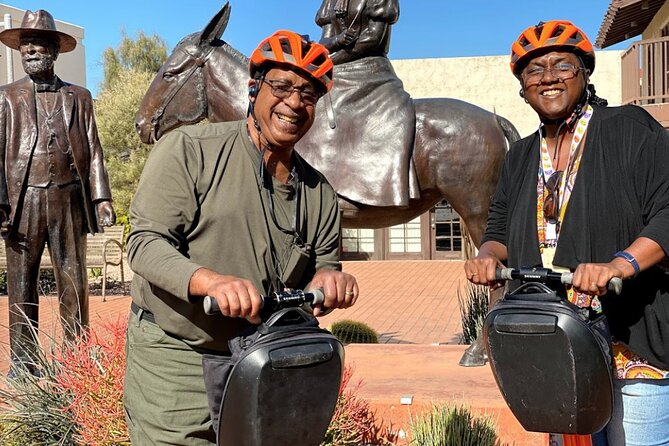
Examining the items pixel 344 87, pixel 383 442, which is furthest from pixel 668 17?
pixel 383 442

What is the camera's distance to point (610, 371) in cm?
188

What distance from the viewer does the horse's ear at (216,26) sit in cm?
538

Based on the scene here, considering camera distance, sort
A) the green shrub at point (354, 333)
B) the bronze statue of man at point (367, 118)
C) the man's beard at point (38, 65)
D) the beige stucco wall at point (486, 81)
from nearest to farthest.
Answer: the man's beard at point (38, 65), the bronze statue of man at point (367, 118), the green shrub at point (354, 333), the beige stucco wall at point (486, 81)

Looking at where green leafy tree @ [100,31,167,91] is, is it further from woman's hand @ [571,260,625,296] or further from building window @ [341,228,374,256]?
woman's hand @ [571,260,625,296]

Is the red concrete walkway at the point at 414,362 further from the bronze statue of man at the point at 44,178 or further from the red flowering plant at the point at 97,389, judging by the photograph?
the red flowering plant at the point at 97,389

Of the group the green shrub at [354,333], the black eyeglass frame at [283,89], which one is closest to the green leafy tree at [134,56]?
the green shrub at [354,333]

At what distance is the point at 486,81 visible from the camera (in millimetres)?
18938

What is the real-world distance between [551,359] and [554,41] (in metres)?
0.97

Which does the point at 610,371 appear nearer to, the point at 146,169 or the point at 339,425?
the point at 146,169

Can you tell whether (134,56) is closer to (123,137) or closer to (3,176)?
(123,137)

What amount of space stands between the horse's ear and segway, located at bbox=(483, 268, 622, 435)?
13.0 ft

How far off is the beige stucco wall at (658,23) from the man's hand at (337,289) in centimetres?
1397

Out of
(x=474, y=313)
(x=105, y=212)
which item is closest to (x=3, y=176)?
(x=105, y=212)


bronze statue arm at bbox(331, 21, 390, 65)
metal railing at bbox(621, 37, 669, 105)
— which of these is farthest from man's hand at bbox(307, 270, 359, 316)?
metal railing at bbox(621, 37, 669, 105)
